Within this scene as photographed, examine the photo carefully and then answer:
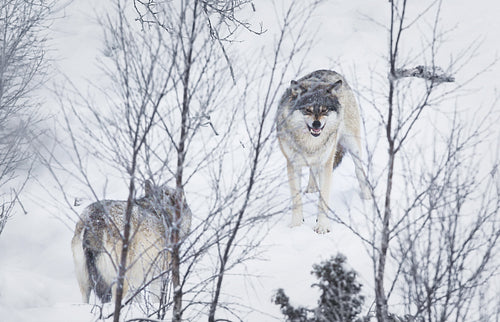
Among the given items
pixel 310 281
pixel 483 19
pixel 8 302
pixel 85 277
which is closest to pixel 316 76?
pixel 310 281

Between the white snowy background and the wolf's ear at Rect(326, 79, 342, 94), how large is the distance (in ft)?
0.80

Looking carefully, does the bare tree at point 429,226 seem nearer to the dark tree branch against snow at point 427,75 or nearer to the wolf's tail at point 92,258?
the dark tree branch against snow at point 427,75

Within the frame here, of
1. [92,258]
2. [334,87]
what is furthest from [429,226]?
[92,258]

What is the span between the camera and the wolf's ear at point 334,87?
654 centimetres

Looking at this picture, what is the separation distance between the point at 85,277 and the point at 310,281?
2.00 meters

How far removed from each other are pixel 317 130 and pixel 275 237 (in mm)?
1190

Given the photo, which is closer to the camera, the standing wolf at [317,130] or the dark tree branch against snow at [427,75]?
the dark tree branch against snow at [427,75]

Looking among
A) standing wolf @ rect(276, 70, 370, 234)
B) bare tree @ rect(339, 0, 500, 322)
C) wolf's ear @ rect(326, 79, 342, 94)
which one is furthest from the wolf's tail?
wolf's ear @ rect(326, 79, 342, 94)

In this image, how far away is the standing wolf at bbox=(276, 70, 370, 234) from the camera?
6.31 metres

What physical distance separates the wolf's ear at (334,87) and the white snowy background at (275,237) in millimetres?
245

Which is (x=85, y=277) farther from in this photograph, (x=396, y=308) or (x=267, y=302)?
(x=396, y=308)

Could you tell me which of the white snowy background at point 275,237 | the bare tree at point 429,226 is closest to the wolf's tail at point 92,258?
the white snowy background at point 275,237

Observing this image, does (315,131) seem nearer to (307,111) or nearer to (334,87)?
(307,111)

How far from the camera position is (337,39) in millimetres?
11617
